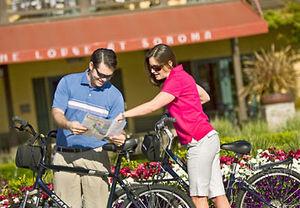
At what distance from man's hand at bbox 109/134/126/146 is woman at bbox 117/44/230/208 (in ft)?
1.22

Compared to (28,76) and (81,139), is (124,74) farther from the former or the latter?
(81,139)

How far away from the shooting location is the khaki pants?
543 centimetres

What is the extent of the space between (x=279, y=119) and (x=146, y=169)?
9.33 metres

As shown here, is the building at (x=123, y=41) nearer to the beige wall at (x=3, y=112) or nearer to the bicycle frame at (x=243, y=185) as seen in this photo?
the beige wall at (x=3, y=112)

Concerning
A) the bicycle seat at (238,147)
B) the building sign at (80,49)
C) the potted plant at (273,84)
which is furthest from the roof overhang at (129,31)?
the bicycle seat at (238,147)

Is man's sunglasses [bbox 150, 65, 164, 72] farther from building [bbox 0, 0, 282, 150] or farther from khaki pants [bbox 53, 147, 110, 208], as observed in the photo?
building [bbox 0, 0, 282, 150]

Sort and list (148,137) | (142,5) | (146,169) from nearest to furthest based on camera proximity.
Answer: (148,137), (146,169), (142,5)

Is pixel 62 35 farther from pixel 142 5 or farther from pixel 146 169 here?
pixel 146 169

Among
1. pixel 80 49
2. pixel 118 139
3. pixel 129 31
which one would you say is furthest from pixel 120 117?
pixel 129 31

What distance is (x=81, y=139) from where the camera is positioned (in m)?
5.44

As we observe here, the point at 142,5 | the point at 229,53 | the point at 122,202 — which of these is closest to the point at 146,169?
the point at 122,202

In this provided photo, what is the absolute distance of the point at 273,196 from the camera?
5.96m

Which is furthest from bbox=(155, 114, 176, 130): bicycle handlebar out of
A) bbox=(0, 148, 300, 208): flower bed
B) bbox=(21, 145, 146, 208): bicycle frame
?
bbox=(0, 148, 300, 208): flower bed

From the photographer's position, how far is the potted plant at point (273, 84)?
15.6 meters
